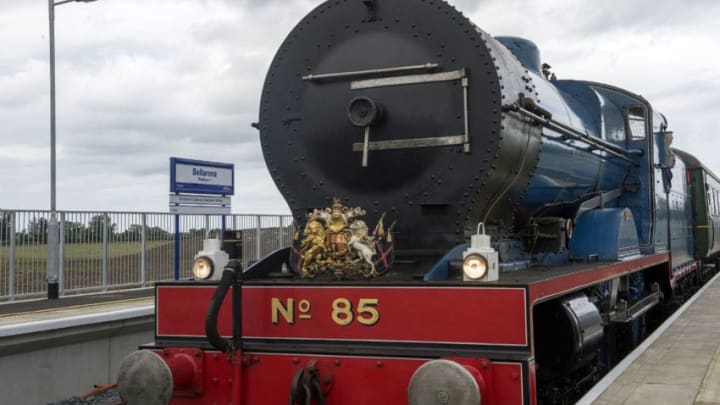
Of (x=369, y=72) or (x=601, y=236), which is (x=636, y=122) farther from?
(x=369, y=72)

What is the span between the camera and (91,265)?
13.0 metres

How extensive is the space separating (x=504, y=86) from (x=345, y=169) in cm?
123

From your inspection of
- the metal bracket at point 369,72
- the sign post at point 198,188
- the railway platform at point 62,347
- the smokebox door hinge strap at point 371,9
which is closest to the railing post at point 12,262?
the railway platform at point 62,347

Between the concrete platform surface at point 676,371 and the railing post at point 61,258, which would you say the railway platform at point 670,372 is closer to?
the concrete platform surface at point 676,371

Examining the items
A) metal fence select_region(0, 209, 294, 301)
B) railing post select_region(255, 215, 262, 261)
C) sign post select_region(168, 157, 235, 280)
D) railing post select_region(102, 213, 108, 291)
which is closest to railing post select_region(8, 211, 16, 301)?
metal fence select_region(0, 209, 294, 301)

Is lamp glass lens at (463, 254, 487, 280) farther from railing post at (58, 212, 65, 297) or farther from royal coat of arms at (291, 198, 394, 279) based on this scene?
railing post at (58, 212, 65, 297)

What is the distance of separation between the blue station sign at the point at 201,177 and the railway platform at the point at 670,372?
7.09 m

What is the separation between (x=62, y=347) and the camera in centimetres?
777

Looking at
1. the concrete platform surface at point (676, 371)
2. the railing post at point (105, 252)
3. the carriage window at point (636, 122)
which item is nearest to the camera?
the concrete platform surface at point (676, 371)

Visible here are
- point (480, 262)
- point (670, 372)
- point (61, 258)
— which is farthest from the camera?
point (61, 258)

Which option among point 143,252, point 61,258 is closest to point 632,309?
point 61,258

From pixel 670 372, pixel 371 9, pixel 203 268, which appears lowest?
pixel 670 372

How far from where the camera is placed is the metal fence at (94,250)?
1145cm

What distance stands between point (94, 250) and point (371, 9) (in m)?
9.68
